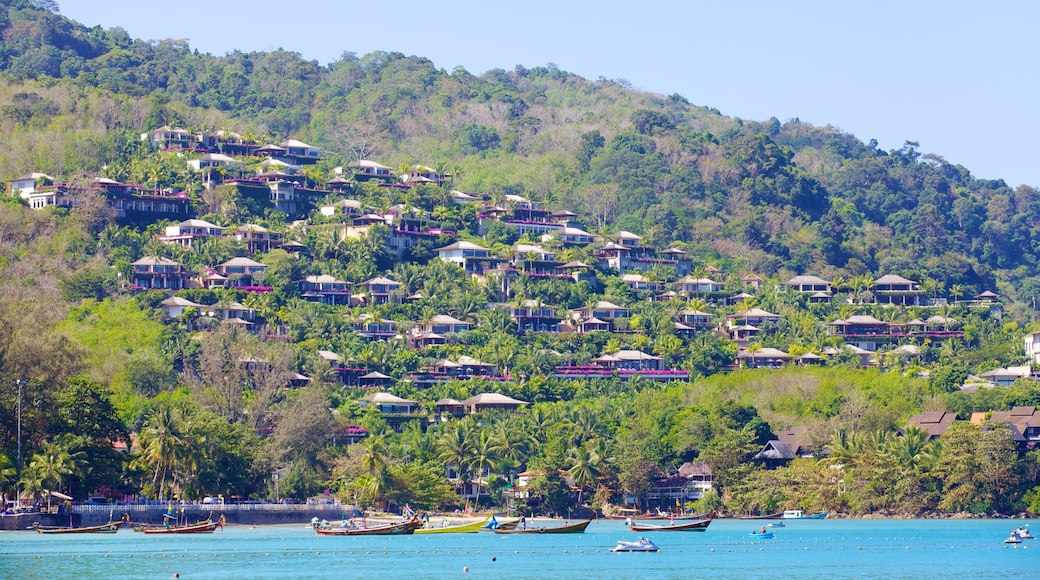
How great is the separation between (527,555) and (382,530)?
12.9 metres

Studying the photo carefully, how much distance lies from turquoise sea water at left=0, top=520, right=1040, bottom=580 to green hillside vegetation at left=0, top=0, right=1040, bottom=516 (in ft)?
18.7

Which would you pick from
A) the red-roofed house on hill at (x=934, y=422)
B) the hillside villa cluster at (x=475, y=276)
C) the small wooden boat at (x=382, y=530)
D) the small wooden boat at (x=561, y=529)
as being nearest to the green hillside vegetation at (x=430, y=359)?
the hillside villa cluster at (x=475, y=276)

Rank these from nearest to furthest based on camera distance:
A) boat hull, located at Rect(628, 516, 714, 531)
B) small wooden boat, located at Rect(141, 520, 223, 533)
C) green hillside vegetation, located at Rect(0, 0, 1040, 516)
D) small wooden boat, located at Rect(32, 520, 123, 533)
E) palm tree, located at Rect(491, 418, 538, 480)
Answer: small wooden boat, located at Rect(32, 520, 123, 533)
small wooden boat, located at Rect(141, 520, 223, 533)
boat hull, located at Rect(628, 516, 714, 531)
green hillside vegetation, located at Rect(0, 0, 1040, 516)
palm tree, located at Rect(491, 418, 538, 480)

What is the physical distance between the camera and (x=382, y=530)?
9688cm

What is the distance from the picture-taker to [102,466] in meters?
96.2

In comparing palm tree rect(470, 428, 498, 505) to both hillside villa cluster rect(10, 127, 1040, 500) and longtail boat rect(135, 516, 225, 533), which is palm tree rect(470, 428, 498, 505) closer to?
hillside villa cluster rect(10, 127, 1040, 500)

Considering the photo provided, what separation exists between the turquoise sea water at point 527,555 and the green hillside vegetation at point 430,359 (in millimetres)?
5705

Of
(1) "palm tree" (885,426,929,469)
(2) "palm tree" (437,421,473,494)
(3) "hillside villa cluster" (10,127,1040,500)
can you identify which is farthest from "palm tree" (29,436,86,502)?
(1) "palm tree" (885,426,929,469)

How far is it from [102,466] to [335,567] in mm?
22062

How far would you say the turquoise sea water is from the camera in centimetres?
7544

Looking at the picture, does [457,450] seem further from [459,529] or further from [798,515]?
[798,515]

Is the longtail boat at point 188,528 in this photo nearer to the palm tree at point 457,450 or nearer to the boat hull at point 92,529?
the boat hull at point 92,529

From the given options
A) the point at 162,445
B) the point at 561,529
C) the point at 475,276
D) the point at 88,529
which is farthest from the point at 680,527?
the point at 475,276

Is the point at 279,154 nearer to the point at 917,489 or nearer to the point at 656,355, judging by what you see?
the point at 656,355
